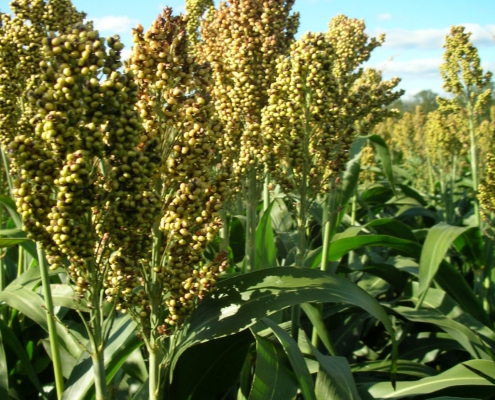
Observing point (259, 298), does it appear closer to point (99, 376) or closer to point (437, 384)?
point (99, 376)

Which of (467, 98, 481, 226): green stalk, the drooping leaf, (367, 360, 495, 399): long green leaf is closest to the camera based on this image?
the drooping leaf

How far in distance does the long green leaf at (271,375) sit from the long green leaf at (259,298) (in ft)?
0.62

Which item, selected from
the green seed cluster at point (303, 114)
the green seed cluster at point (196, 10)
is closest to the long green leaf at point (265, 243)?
the green seed cluster at point (303, 114)

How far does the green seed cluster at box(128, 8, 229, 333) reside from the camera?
168 centimetres

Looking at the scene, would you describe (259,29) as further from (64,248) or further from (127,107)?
(64,248)

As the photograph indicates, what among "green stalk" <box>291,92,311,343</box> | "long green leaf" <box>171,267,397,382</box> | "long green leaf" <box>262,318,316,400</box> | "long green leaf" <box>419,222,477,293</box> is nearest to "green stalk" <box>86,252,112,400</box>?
"long green leaf" <box>171,267,397,382</box>

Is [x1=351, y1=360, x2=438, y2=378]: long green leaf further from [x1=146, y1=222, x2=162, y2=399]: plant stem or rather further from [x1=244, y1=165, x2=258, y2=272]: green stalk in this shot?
[x1=146, y1=222, x2=162, y2=399]: plant stem

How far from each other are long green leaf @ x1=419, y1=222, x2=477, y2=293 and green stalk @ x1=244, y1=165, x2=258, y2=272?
1312mm

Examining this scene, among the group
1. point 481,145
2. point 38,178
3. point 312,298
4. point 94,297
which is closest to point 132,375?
point 94,297

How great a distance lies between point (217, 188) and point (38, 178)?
65 cm

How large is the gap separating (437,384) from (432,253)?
1041 millimetres

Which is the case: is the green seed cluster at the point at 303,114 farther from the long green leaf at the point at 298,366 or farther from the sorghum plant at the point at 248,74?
the long green leaf at the point at 298,366

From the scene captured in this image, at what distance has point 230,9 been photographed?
110 inches

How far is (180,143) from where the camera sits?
1724mm
